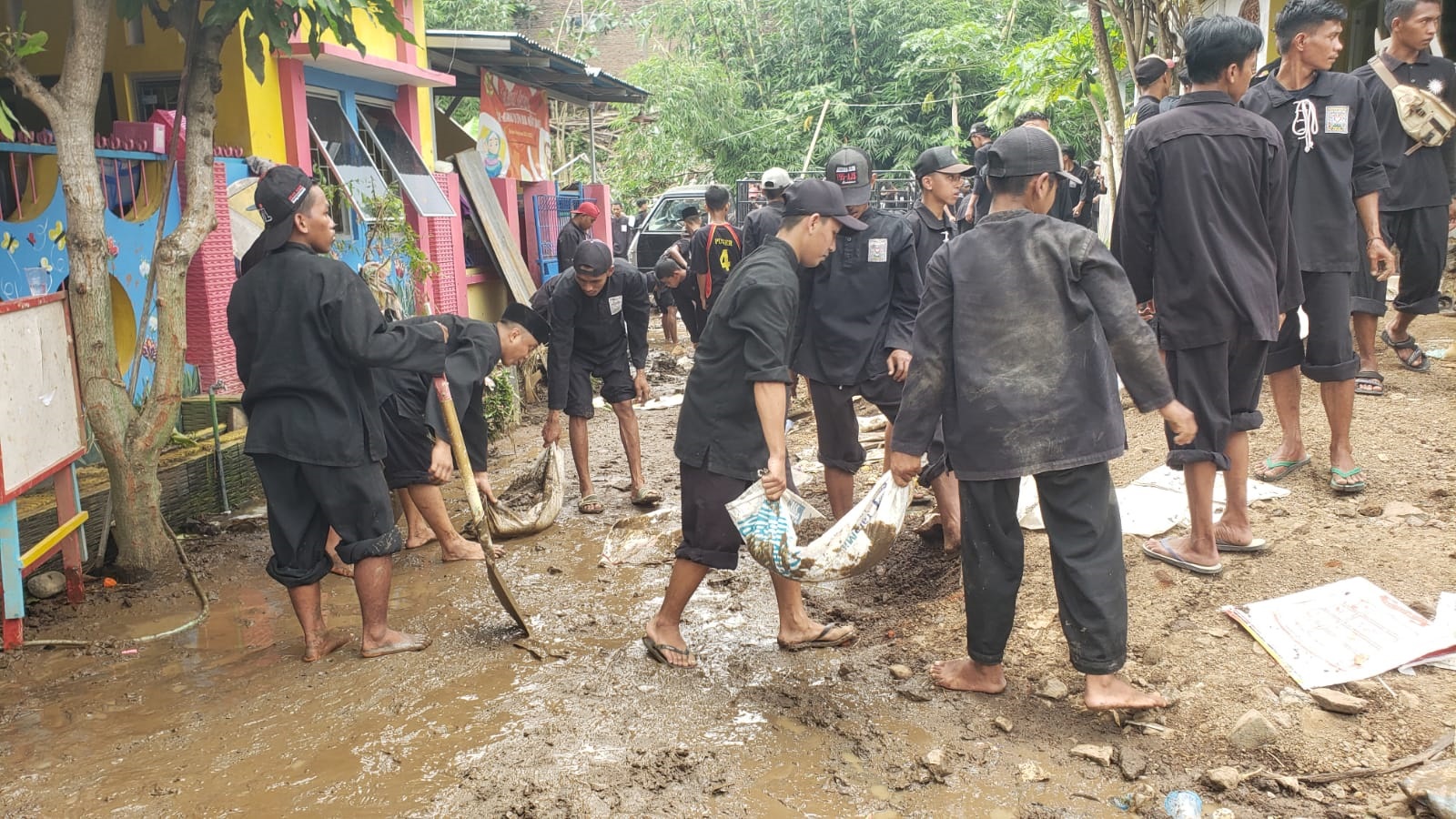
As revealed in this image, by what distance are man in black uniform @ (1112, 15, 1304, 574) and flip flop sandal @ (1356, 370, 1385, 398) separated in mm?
2420

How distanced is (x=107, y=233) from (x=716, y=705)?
A: 4.95 m

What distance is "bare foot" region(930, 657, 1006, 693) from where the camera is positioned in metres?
3.62

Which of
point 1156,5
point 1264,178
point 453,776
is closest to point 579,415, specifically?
point 453,776

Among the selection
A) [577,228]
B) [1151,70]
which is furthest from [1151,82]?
[577,228]

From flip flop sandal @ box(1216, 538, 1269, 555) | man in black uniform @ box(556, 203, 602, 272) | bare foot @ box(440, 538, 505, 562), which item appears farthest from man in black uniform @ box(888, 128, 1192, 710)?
man in black uniform @ box(556, 203, 602, 272)

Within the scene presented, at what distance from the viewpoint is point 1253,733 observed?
3111 mm

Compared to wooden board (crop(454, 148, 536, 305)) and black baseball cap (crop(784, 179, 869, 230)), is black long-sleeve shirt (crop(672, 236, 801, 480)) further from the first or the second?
wooden board (crop(454, 148, 536, 305))

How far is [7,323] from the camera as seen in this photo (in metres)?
4.27

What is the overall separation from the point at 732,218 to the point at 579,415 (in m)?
11.9

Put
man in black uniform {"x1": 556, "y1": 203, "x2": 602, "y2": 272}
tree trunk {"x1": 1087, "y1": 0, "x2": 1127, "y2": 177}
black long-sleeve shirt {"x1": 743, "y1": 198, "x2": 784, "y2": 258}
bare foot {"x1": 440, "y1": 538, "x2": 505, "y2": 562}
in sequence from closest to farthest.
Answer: bare foot {"x1": 440, "y1": 538, "x2": 505, "y2": 562} → black long-sleeve shirt {"x1": 743, "y1": 198, "x2": 784, "y2": 258} → tree trunk {"x1": 1087, "y1": 0, "x2": 1127, "y2": 177} → man in black uniform {"x1": 556, "y1": 203, "x2": 602, "y2": 272}

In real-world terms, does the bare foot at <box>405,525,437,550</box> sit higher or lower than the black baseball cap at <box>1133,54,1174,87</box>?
lower

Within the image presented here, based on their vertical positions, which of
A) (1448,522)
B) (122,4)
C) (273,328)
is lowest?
(1448,522)

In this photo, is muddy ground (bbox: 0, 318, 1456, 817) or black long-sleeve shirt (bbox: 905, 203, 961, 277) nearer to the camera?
muddy ground (bbox: 0, 318, 1456, 817)

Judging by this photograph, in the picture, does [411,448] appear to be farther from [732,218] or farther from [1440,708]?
[732,218]
